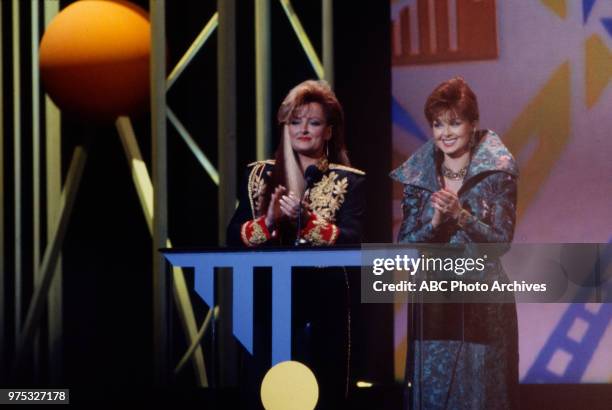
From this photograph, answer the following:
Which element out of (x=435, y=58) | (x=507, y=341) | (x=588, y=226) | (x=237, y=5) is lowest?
(x=507, y=341)

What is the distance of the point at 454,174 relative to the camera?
13.8ft

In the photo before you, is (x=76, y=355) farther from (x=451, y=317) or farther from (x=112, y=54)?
(x=451, y=317)

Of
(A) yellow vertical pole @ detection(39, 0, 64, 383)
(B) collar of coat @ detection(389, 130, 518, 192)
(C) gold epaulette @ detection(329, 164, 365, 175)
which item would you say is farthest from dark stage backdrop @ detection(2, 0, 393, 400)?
(C) gold epaulette @ detection(329, 164, 365, 175)

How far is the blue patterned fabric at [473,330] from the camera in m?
3.88

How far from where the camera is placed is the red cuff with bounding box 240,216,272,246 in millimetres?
3816

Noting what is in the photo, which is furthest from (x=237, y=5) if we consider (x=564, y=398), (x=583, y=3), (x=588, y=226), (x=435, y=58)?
(x=564, y=398)

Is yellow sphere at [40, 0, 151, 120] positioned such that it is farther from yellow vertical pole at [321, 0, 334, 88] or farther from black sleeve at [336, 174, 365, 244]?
black sleeve at [336, 174, 365, 244]

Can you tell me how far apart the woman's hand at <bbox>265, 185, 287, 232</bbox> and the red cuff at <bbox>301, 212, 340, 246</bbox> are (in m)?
0.12

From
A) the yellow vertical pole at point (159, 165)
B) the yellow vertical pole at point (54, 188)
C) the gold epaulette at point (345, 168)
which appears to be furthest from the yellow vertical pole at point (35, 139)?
the gold epaulette at point (345, 168)

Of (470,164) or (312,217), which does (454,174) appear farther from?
(312,217)

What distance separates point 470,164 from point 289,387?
1228mm

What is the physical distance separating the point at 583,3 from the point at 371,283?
160 centimetres

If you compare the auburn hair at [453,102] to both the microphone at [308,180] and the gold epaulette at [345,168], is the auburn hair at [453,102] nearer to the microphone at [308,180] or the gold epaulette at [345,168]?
the gold epaulette at [345,168]

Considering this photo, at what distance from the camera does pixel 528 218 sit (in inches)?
182
